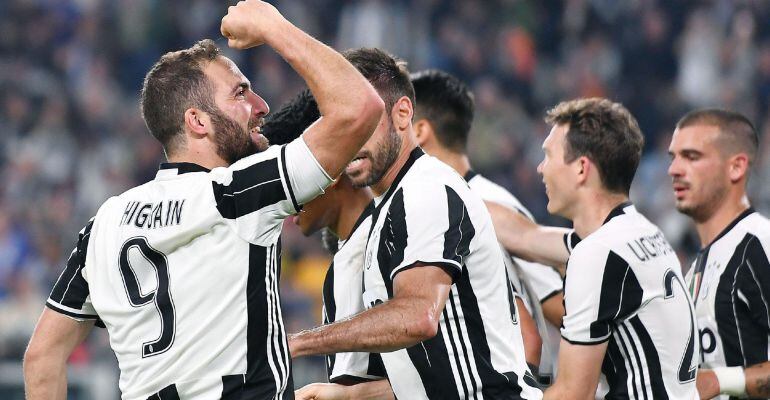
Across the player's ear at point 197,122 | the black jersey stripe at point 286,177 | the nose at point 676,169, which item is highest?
the nose at point 676,169

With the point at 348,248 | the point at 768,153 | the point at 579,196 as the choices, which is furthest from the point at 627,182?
the point at 768,153

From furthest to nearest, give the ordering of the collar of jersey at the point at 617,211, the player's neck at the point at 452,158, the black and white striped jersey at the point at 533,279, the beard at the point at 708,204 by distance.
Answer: the player's neck at the point at 452,158
the beard at the point at 708,204
the black and white striped jersey at the point at 533,279
the collar of jersey at the point at 617,211

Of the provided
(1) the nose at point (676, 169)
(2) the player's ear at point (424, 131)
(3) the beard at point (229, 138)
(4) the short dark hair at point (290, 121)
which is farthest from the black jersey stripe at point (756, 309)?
(3) the beard at point (229, 138)

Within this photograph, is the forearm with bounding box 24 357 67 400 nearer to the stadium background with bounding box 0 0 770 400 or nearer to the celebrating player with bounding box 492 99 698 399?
the celebrating player with bounding box 492 99 698 399

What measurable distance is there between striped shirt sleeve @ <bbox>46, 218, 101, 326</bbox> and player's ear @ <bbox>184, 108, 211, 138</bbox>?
57 cm

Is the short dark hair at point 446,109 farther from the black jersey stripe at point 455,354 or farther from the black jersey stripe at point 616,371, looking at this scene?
the black jersey stripe at point 455,354

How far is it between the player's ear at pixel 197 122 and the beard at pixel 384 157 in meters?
0.67

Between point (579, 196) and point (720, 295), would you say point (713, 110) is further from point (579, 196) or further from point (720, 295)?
point (579, 196)

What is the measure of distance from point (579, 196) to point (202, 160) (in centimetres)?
173

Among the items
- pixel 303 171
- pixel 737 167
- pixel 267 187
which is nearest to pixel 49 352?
pixel 267 187

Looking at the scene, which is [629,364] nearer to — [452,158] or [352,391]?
[352,391]

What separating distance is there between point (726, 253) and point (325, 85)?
8.73 feet

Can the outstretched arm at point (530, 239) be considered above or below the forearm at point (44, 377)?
above

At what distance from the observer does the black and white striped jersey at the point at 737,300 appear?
491 cm
